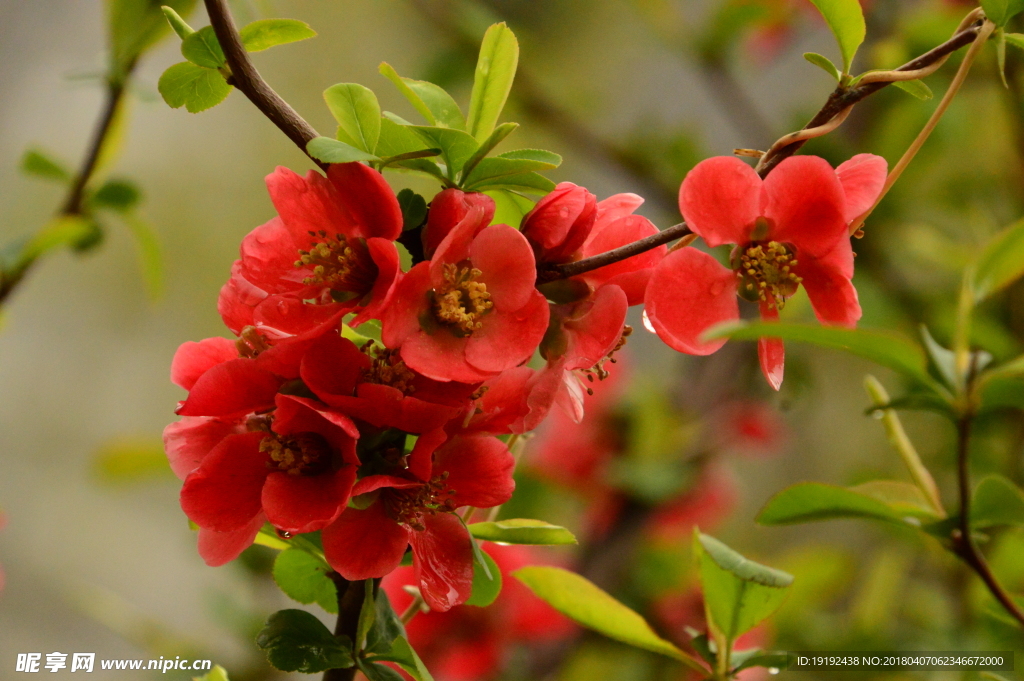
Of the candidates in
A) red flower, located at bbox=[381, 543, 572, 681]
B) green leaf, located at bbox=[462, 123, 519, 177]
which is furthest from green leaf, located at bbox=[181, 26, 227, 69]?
red flower, located at bbox=[381, 543, 572, 681]

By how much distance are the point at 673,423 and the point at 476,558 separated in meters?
0.88

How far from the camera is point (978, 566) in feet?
1.28

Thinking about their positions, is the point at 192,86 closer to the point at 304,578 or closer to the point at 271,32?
the point at 271,32

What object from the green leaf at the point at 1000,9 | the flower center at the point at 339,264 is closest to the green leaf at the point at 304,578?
the flower center at the point at 339,264

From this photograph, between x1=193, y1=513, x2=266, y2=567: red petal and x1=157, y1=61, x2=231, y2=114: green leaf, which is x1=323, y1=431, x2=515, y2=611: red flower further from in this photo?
x1=157, y1=61, x2=231, y2=114: green leaf

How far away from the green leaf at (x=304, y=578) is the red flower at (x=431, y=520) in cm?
7

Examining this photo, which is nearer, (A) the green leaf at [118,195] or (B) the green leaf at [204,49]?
(B) the green leaf at [204,49]

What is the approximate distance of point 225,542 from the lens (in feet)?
1.07

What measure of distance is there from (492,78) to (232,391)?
0.19m

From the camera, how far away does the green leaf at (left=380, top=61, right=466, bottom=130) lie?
1.15 ft

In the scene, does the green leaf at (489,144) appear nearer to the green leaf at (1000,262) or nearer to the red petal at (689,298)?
the red petal at (689,298)

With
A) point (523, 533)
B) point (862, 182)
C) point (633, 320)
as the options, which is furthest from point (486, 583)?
point (633, 320)

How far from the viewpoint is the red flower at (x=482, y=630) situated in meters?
0.87

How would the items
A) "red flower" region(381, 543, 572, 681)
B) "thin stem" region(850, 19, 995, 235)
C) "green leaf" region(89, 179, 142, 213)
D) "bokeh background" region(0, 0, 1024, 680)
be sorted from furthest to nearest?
"bokeh background" region(0, 0, 1024, 680), "red flower" region(381, 543, 572, 681), "green leaf" region(89, 179, 142, 213), "thin stem" region(850, 19, 995, 235)
